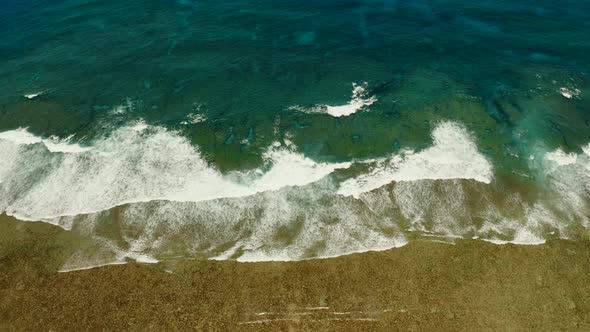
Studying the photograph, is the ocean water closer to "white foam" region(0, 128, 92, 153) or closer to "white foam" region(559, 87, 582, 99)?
"white foam" region(0, 128, 92, 153)

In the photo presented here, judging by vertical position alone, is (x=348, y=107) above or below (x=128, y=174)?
above

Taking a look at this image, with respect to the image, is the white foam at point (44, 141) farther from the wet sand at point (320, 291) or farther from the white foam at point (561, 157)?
the white foam at point (561, 157)

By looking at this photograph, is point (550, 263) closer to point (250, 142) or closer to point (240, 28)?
point (250, 142)

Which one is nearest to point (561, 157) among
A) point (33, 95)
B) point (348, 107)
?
point (348, 107)

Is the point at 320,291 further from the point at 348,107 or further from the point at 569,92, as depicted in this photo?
the point at 569,92

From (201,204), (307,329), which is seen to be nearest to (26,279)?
(201,204)

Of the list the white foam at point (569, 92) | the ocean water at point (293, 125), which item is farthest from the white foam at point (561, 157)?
the white foam at point (569, 92)
